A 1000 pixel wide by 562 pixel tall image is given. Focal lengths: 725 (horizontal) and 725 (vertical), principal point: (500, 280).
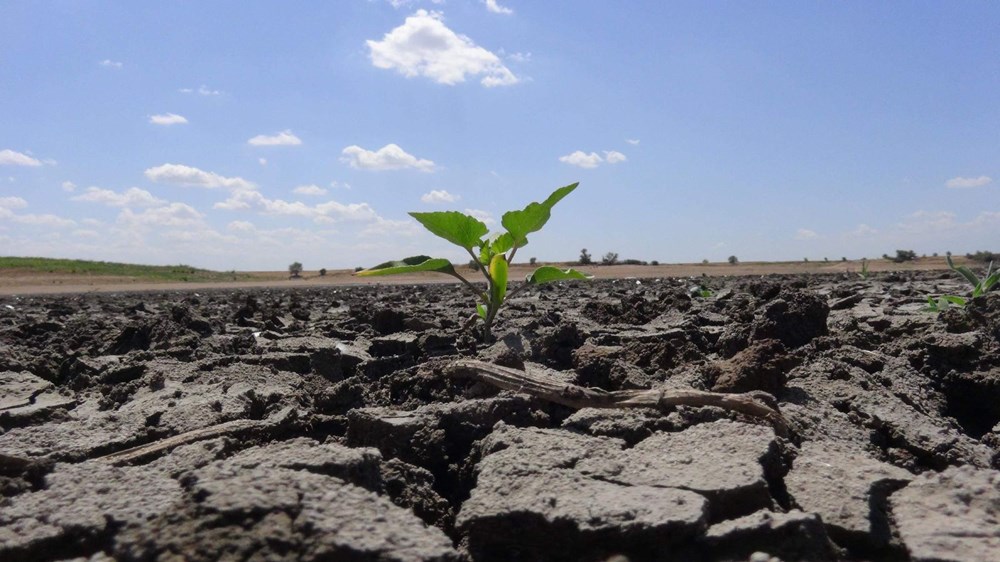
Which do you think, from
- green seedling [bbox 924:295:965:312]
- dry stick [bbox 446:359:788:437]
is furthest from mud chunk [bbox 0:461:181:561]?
green seedling [bbox 924:295:965:312]

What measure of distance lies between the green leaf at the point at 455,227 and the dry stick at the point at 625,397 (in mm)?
1232

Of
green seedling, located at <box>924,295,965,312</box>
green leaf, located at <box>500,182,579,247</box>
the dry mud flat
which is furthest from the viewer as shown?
green seedling, located at <box>924,295,965,312</box>

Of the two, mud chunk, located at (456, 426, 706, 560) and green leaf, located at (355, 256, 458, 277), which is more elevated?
green leaf, located at (355, 256, 458, 277)

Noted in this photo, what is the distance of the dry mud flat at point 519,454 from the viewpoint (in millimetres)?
1165

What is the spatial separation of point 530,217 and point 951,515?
7.62ft

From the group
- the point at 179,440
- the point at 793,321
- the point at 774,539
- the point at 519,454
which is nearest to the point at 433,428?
the point at 519,454

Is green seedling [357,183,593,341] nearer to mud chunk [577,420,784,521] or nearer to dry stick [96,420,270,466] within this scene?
dry stick [96,420,270,466]

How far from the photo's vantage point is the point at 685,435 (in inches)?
64.0

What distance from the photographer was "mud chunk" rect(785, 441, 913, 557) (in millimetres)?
1253

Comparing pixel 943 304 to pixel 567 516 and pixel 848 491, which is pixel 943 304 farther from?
pixel 567 516

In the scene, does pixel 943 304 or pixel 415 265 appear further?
pixel 943 304

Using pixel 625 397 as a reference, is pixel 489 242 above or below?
above

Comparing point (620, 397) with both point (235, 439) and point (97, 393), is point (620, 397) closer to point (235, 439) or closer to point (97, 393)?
point (235, 439)

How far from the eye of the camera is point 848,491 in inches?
54.5
